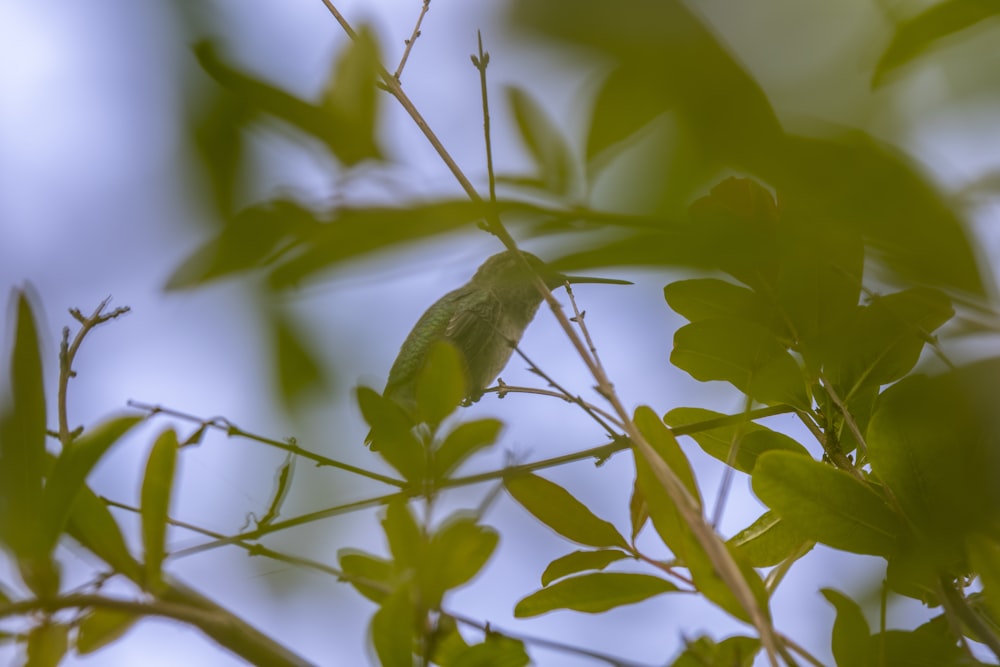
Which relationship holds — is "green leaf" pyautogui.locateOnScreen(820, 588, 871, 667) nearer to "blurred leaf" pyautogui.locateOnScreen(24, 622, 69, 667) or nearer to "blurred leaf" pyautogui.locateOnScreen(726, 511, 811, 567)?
"blurred leaf" pyautogui.locateOnScreen(726, 511, 811, 567)

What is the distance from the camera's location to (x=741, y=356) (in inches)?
36.3

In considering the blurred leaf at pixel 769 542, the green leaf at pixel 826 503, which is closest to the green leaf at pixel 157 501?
the green leaf at pixel 826 503

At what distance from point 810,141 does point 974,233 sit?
11cm

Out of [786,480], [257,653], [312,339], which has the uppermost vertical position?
[786,480]

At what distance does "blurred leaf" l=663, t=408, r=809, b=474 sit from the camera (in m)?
1.02

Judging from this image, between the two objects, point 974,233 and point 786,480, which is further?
point 786,480

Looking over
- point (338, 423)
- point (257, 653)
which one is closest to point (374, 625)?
point (257, 653)

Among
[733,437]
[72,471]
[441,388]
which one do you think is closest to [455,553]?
[441,388]

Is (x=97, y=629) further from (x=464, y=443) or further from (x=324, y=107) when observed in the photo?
(x=324, y=107)

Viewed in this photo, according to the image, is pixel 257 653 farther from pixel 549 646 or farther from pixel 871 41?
pixel 871 41

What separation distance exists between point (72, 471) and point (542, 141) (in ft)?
1.28

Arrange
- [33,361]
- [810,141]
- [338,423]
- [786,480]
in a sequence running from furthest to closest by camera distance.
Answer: [786,480] < [33,361] < [338,423] < [810,141]

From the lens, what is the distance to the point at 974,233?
389 mm

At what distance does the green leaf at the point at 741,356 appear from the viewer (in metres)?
0.90
